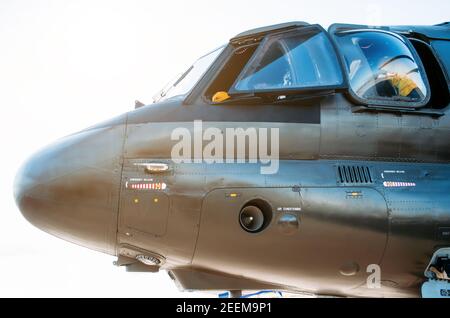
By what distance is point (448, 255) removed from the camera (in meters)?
6.98

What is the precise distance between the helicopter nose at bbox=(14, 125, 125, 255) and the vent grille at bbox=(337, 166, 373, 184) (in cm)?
240

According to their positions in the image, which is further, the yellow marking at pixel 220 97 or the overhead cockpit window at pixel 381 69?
the overhead cockpit window at pixel 381 69

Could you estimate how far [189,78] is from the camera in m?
7.77

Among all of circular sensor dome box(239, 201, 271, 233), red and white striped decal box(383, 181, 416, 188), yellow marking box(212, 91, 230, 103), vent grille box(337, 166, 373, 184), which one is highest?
yellow marking box(212, 91, 230, 103)

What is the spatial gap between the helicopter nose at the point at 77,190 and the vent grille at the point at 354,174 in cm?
240

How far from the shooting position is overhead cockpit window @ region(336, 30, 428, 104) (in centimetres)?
716

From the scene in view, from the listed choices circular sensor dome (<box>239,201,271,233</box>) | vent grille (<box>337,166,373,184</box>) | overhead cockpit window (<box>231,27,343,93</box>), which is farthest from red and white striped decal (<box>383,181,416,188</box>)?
circular sensor dome (<box>239,201,271,233</box>)

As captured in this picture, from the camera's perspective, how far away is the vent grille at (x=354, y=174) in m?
6.84

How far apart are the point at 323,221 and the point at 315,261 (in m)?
0.45

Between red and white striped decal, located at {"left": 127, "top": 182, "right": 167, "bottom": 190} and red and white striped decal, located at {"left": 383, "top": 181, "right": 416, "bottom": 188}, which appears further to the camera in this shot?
red and white striped decal, located at {"left": 383, "top": 181, "right": 416, "bottom": 188}

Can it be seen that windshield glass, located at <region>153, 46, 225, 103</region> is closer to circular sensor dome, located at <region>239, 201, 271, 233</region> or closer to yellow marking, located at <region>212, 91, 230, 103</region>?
yellow marking, located at <region>212, 91, 230, 103</region>

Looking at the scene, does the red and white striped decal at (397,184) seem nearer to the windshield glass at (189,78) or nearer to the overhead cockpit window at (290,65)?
the overhead cockpit window at (290,65)

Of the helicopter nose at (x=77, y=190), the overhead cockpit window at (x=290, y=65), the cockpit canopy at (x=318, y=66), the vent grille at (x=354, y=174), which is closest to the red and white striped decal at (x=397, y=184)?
the vent grille at (x=354, y=174)
